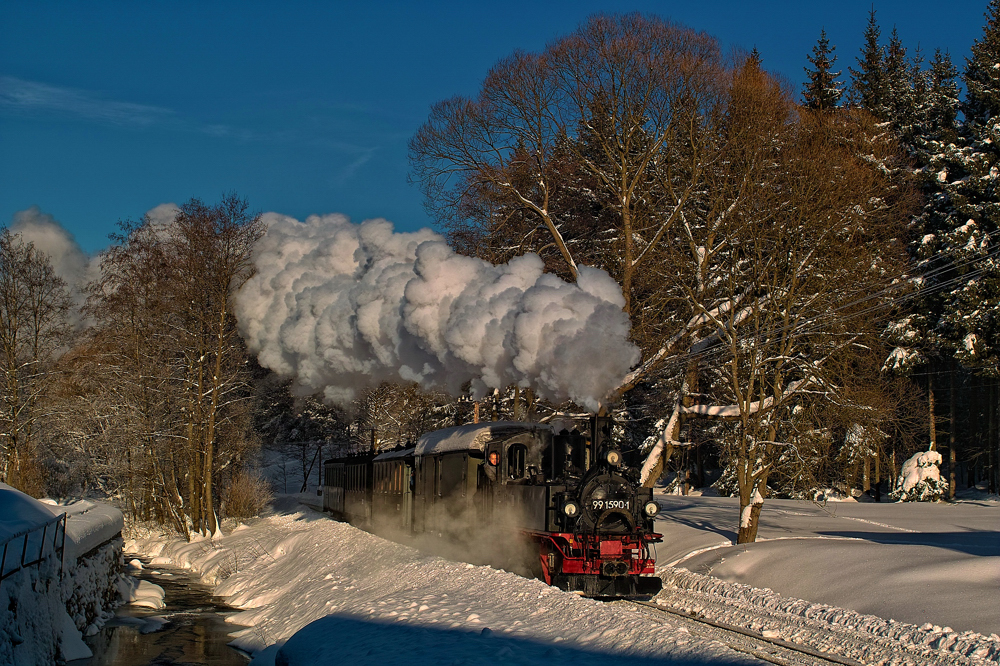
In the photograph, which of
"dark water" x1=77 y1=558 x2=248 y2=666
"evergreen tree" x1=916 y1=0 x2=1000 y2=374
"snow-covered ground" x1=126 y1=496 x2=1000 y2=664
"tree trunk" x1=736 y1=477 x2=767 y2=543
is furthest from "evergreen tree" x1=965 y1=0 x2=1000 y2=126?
"dark water" x1=77 y1=558 x2=248 y2=666

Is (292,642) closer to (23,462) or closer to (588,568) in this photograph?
(588,568)

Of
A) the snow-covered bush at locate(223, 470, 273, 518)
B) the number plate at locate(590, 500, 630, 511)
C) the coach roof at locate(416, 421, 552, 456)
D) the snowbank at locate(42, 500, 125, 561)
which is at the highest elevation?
the coach roof at locate(416, 421, 552, 456)

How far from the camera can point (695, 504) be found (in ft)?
95.1

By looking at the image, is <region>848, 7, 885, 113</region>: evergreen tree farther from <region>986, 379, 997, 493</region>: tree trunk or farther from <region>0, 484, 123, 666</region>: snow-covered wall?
<region>0, 484, 123, 666</region>: snow-covered wall

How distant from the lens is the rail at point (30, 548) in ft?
33.0

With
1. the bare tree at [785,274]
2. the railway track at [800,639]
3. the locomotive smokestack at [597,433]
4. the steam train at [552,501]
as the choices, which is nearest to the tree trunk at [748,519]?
the bare tree at [785,274]

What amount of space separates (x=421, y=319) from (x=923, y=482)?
22.1 m

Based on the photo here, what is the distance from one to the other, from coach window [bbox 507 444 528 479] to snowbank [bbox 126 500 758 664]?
2.07 metres

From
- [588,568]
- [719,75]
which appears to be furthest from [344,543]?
[719,75]

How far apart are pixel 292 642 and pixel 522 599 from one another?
309 cm

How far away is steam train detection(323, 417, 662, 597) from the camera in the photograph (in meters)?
13.6

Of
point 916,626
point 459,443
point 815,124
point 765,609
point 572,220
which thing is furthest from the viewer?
point 572,220

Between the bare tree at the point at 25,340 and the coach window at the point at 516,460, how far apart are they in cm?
1943

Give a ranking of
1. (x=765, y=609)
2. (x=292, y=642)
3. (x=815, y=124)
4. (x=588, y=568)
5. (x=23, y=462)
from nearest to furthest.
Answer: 1. (x=292, y=642)
2. (x=765, y=609)
3. (x=588, y=568)
4. (x=815, y=124)
5. (x=23, y=462)
